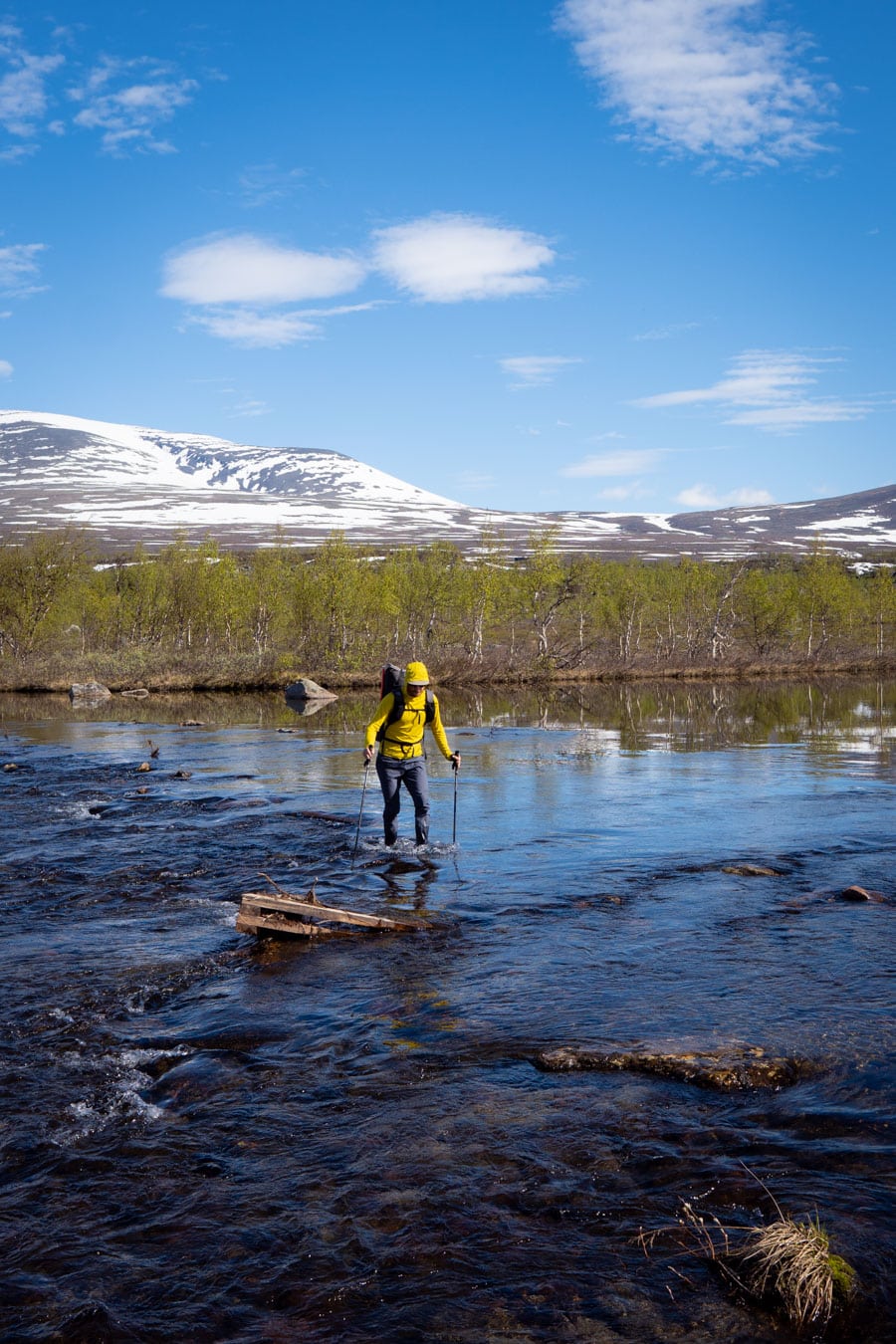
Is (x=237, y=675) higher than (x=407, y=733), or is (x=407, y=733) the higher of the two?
(x=407, y=733)

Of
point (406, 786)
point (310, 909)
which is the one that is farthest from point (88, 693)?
point (310, 909)

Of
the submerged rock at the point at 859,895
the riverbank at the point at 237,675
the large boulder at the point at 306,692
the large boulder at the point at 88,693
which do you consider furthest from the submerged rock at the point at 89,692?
the submerged rock at the point at 859,895

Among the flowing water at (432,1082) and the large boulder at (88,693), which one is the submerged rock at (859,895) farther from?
the large boulder at (88,693)

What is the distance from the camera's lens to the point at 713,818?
739 inches

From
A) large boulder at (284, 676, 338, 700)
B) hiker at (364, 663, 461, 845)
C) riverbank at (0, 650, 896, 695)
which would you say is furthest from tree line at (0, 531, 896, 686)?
hiker at (364, 663, 461, 845)

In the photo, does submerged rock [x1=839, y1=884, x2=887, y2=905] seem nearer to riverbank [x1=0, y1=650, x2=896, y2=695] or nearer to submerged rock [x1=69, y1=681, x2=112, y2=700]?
submerged rock [x1=69, y1=681, x2=112, y2=700]

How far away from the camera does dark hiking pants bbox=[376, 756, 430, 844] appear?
15328mm

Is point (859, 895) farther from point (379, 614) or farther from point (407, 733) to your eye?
point (379, 614)

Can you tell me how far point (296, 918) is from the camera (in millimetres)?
11016

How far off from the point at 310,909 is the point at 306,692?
43.5m

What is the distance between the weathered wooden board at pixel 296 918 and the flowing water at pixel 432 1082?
0.21 meters

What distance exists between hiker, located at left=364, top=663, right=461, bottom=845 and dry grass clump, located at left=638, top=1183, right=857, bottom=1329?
957cm

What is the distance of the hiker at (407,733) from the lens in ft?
49.2

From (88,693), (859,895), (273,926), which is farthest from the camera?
(88,693)
